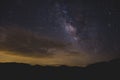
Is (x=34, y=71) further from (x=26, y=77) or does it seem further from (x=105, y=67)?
(x=105, y=67)

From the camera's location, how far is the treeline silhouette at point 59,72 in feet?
69.2

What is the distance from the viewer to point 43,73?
74.1ft

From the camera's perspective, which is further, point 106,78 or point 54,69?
point 106,78

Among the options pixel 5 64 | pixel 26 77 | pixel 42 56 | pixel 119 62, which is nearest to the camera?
pixel 42 56

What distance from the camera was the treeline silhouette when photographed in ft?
69.2

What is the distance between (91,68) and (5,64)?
654 cm

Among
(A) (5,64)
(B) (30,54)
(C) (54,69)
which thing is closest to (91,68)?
(C) (54,69)

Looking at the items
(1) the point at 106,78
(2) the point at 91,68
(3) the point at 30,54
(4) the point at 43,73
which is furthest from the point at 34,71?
(3) the point at 30,54

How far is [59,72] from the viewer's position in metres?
22.7

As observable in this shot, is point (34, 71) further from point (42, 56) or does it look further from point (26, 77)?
point (42, 56)

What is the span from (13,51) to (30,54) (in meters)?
1.15

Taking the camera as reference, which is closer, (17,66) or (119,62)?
(119,62)

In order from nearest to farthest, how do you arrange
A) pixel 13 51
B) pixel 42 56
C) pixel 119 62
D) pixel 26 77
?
pixel 13 51, pixel 42 56, pixel 119 62, pixel 26 77

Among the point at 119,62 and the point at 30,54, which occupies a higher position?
the point at 119,62
